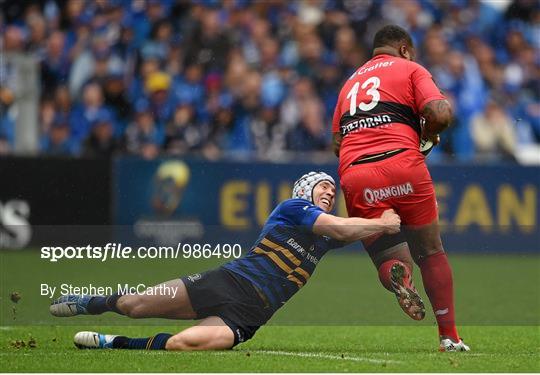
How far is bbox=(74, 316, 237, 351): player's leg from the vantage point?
8.22 m

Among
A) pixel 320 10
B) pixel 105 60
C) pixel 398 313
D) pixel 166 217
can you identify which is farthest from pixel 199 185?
pixel 398 313

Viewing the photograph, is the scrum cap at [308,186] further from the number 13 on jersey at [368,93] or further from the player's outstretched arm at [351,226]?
the number 13 on jersey at [368,93]

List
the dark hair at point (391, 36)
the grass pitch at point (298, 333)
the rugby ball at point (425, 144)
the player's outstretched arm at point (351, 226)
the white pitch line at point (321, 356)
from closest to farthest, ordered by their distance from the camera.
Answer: the grass pitch at point (298, 333), the white pitch line at point (321, 356), the player's outstretched arm at point (351, 226), the rugby ball at point (425, 144), the dark hair at point (391, 36)

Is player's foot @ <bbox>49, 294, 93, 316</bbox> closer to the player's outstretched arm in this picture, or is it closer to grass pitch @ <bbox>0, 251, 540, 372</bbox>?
grass pitch @ <bbox>0, 251, 540, 372</bbox>

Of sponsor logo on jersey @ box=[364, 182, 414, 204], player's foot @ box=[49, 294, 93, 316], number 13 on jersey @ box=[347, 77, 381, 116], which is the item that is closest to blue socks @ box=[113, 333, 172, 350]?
player's foot @ box=[49, 294, 93, 316]

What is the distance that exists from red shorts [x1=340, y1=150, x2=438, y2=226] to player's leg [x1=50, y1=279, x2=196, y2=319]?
1322mm

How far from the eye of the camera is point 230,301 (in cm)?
832

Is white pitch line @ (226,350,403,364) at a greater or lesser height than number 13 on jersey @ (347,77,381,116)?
lesser

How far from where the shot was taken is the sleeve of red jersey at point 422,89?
8.41 meters

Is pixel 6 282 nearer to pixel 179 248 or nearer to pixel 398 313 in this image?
pixel 179 248

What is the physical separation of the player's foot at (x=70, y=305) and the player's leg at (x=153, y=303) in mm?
22

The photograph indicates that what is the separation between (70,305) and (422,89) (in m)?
2.83

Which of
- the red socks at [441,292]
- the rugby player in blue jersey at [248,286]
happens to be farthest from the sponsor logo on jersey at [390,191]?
the red socks at [441,292]

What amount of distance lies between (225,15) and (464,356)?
1230 cm
